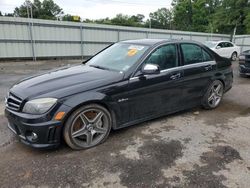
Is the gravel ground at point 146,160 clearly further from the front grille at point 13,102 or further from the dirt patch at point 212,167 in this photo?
the front grille at point 13,102

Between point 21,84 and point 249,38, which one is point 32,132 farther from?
point 249,38

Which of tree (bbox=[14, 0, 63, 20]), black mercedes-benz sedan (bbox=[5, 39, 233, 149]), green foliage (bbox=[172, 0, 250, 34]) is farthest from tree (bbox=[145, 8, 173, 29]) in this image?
black mercedes-benz sedan (bbox=[5, 39, 233, 149])

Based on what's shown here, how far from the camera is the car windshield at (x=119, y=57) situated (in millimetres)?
3395

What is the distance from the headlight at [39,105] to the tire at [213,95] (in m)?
3.21

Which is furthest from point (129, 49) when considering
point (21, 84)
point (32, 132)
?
point (32, 132)

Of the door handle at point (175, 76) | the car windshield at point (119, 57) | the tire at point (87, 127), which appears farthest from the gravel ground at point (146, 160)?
the car windshield at point (119, 57)

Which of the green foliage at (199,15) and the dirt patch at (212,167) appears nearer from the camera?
the dirt patch at (212,167)

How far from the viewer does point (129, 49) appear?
373cm

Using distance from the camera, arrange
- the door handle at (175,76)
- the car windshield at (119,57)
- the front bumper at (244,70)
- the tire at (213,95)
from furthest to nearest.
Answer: the front bumper at (244,70) → the tire at (213,95) → the door handle at (175,76) → the car windshield at (119,57)

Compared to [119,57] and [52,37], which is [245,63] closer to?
[119,57]

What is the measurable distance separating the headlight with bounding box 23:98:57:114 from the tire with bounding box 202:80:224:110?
3.21 metres

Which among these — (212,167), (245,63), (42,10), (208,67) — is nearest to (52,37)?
(245,63)

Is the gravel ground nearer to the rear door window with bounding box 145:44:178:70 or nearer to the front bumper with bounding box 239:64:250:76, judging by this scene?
the rear door window with bounding box 145:44:178:70

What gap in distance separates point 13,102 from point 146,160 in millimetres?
1941
